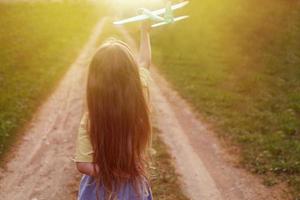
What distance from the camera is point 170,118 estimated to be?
12992mm

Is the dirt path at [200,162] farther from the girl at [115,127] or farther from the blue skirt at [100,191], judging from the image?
the girl at [115,127]

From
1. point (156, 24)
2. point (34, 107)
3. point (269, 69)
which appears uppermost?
point (156, 24)

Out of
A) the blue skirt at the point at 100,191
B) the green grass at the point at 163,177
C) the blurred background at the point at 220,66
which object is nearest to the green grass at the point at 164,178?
the green grass at the point at 163,177

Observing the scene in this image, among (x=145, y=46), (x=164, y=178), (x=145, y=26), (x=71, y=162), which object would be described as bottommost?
(x=164, y=178)

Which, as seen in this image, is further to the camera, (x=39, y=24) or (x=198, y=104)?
(x=39, y=24)

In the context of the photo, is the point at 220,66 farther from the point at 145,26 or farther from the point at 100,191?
the point at 100,191

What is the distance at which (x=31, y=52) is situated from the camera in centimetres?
2128

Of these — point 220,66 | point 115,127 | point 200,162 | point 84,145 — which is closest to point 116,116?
point 115,127

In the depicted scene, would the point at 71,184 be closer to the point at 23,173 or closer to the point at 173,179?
the point at 23,173

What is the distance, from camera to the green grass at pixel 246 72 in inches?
422

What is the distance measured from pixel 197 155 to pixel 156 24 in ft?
23.2

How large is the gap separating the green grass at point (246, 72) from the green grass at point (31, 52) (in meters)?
3.90

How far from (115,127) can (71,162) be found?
656 centimetres

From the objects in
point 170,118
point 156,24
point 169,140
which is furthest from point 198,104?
point 156,24
